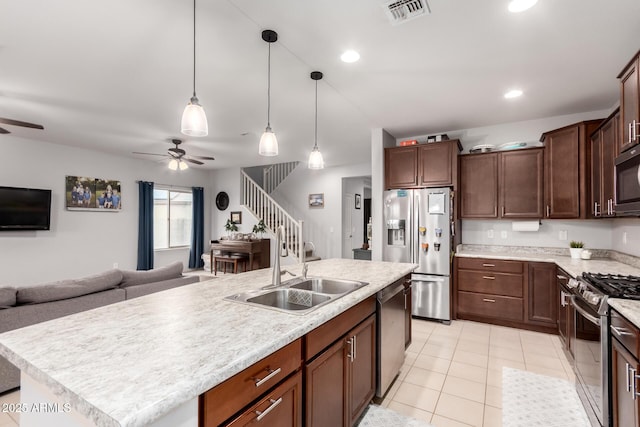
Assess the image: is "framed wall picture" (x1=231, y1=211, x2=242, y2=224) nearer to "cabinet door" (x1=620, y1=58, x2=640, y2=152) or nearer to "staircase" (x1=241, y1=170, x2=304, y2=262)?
"staircase" (x1=241, y1=170, x2=304, y2=262)

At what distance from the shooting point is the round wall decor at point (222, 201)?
8.34m

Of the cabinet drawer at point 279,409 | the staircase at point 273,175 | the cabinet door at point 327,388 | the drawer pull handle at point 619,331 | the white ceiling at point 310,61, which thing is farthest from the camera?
the staircase at point 273,175

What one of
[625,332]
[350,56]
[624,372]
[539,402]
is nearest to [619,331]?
[625,332]

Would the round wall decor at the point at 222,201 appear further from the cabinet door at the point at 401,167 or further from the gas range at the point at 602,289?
the gas range at the point at 602,289

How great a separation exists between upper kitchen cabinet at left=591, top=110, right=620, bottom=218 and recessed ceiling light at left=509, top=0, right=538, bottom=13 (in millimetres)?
1451

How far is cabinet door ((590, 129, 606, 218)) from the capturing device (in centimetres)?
308

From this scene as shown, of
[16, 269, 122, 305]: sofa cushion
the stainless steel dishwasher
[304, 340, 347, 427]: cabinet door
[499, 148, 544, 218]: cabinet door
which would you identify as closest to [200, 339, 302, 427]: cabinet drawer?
[304, 340, 347, 427]: cabinet door

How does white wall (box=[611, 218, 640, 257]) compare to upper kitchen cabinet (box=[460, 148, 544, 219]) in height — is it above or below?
below

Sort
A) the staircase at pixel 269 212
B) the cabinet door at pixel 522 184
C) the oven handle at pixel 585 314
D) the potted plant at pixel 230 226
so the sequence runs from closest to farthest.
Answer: the oven handle at pixel 585 314 < the cabinet door at pixel 522 184 < the staircase at pixel 269 212 < the potted plant at pixel 230 226

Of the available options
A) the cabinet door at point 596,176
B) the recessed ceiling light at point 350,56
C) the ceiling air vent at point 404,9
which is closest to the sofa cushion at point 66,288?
the recessed ceiling light at point 350,56

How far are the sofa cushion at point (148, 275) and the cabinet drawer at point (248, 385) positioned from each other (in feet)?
7.98

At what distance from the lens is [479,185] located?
13.6 ft

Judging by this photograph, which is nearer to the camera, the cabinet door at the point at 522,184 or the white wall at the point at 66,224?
the cabinet door at the point at 522,184

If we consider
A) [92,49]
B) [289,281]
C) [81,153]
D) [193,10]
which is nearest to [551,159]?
[289,281]
